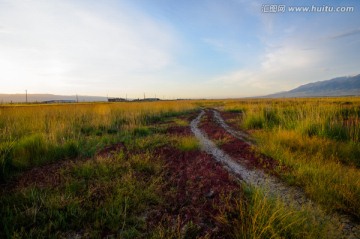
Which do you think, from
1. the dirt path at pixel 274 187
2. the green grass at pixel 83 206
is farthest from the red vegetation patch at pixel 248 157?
the green grass at pixel 83 206

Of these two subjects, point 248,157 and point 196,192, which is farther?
point 248,157

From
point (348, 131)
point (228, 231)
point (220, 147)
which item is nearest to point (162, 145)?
point (220, 147)

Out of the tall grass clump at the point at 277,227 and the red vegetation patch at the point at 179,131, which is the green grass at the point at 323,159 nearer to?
the tall grass clump at the point at 277,227

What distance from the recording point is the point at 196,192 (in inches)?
169

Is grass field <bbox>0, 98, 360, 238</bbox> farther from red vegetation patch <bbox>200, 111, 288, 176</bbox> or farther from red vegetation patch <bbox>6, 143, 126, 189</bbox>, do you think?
red vegetation patch <bbox>200, 111, 288, 176</bbox>

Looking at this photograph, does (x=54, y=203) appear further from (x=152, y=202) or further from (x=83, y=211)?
(x=152, y=202)

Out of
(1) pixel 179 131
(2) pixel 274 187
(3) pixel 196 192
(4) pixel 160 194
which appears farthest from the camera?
(1) pixel 179 131

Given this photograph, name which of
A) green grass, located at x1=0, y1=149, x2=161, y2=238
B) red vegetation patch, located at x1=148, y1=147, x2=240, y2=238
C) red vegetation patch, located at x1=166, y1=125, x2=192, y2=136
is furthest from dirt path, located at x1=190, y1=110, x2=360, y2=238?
red vegetation patch, located at x1=166, y1=125, x2=192, y2=136

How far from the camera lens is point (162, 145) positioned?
828 cm

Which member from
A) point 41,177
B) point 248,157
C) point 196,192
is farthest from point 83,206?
point 248,157

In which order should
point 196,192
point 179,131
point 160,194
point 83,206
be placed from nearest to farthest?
point 83,206
point 160,194
point 196,192
point 179,131

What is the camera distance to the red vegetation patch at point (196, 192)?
3.27 meters

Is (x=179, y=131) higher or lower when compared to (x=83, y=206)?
higher

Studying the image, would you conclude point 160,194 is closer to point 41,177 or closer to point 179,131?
point 41,177
